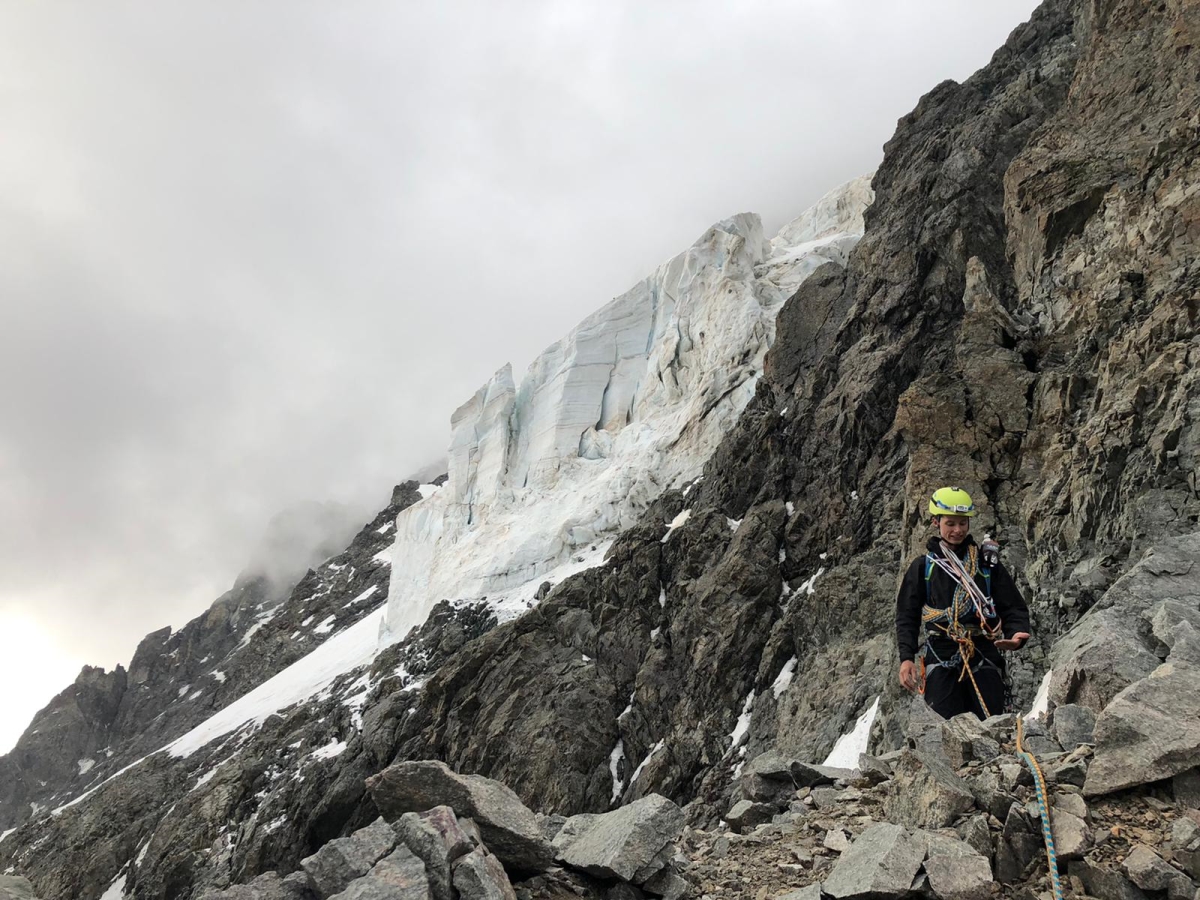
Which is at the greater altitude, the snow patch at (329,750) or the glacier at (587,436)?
the glacier at (587,436)

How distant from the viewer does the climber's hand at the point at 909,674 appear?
206 inches

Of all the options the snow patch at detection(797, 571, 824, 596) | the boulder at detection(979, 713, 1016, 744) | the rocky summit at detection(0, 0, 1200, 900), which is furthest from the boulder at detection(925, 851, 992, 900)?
the snow patch at detection(797, 571, 824, 596)

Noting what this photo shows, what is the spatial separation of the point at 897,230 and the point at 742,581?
14.7 meters

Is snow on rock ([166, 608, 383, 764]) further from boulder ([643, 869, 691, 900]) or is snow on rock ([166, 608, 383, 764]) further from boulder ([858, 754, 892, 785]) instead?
boulder ([643, 869, 691, 900])

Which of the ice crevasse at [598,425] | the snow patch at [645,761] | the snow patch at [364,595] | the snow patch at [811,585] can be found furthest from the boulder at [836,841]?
the snow patch at [364,595]

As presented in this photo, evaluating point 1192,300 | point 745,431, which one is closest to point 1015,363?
point 1192,300

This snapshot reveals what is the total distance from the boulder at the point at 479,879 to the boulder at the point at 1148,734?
2.91 m

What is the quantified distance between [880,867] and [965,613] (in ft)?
8.07

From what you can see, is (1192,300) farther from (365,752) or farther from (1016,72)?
(365,752)

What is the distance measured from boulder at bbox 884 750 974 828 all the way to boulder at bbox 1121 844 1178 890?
83 cm

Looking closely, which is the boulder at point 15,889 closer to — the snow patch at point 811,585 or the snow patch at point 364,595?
the snow patch at point 811,585

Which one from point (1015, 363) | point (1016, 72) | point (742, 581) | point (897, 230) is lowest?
point (742, 581)

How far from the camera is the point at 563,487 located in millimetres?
40500

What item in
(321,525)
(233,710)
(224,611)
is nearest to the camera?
(233,710)
